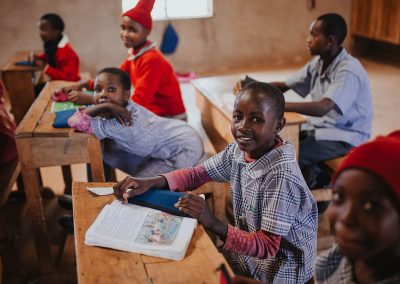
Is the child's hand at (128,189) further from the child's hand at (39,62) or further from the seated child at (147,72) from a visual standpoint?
the child's hand at (39,62)

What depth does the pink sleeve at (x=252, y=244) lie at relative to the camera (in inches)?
57.7

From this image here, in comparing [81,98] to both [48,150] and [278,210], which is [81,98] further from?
[278,210]

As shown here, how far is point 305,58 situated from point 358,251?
739 cm

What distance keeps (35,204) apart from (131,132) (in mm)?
599

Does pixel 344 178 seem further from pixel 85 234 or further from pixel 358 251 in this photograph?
pixel 85 234

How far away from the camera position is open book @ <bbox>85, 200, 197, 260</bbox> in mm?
1363

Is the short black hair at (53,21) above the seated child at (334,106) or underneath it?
above

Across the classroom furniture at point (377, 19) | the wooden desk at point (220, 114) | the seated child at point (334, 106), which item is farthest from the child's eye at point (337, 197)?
the classroom furniture at point (377, 19)

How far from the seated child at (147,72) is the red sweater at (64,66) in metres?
0.88

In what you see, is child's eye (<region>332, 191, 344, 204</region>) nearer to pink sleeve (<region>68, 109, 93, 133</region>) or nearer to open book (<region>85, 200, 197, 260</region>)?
open book (<region>85, 200, 197, 260</region>)

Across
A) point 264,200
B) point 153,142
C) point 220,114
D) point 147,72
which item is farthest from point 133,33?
point 264,200

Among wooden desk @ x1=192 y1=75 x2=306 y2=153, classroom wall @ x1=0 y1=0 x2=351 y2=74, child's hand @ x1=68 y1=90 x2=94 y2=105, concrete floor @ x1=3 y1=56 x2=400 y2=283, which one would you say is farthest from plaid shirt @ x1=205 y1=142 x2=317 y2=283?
classroom wall @ x1=0 y1=0 x2=351 y2=74

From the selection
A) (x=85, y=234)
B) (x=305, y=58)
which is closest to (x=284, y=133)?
(x=85, y=234)

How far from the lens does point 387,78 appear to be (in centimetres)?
677
